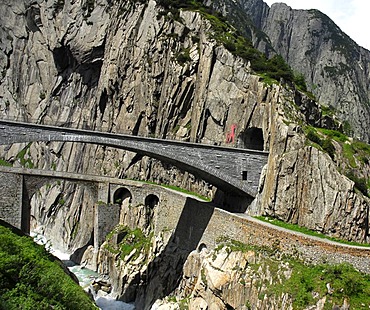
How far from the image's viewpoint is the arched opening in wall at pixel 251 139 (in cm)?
4028

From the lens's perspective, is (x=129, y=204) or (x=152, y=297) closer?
(x=152, y=297)

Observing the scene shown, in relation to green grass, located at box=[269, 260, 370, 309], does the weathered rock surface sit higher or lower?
higher

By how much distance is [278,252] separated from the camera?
87.8ft

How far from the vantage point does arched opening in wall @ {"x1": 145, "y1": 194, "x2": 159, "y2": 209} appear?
48278 millimetres

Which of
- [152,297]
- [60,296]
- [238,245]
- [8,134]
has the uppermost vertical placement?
[8,134]

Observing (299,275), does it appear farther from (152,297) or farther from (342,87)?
(342,87)

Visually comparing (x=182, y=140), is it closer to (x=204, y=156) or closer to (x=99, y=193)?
(x=99, y=193)

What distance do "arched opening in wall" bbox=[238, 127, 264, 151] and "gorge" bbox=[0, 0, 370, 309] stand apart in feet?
0.73

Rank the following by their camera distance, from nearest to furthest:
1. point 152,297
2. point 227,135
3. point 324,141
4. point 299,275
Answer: point 299,275 < point 324,141 < point 152,297 < point 227,135

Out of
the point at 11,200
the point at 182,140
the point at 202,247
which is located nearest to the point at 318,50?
the point at 182,140

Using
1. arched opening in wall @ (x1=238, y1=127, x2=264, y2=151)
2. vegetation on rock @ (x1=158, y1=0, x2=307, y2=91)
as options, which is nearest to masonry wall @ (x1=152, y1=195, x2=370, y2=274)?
arched opening in wall @ (x1=238, y1=127, x2=264, y2=151)

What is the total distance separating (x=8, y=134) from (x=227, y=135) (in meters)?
20.9

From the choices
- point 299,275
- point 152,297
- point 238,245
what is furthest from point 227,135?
point 299,275

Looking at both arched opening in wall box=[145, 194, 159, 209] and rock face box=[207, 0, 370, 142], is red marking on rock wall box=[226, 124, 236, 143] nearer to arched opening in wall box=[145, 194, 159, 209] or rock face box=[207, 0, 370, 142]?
arched opening in wall box=[145, 194, 159, 209]
